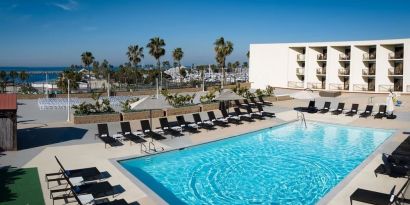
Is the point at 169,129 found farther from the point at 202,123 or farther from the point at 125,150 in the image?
the point at 125,150

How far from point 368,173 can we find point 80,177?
8.60 meters

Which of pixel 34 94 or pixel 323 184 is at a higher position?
pixel 34 94

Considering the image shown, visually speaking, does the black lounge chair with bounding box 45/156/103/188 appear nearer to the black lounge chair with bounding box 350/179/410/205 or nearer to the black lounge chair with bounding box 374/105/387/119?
the black lounge chair with bounding box 350/179/410/205

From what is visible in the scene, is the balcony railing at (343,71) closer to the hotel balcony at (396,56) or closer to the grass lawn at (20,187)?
the hotel balcony at (396,56)

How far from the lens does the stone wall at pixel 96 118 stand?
742 inches

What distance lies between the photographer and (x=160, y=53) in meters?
50.0

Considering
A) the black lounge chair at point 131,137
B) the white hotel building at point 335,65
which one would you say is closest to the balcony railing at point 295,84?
the white hotel building at point 335,65

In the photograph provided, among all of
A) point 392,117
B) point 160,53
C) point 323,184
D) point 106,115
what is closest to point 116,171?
point 323,184

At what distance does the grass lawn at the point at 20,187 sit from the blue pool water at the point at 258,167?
116 inches

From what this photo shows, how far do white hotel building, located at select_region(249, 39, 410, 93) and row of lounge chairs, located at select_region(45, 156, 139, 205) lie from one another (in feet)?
121

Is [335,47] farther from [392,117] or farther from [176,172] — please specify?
[176,172]

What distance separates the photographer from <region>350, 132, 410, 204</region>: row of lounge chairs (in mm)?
8203

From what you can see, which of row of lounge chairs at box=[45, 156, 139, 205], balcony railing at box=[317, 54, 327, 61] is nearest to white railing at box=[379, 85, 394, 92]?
balcony railing at box=[317, 54, 327, 61]

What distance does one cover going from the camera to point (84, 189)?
28.9ft
